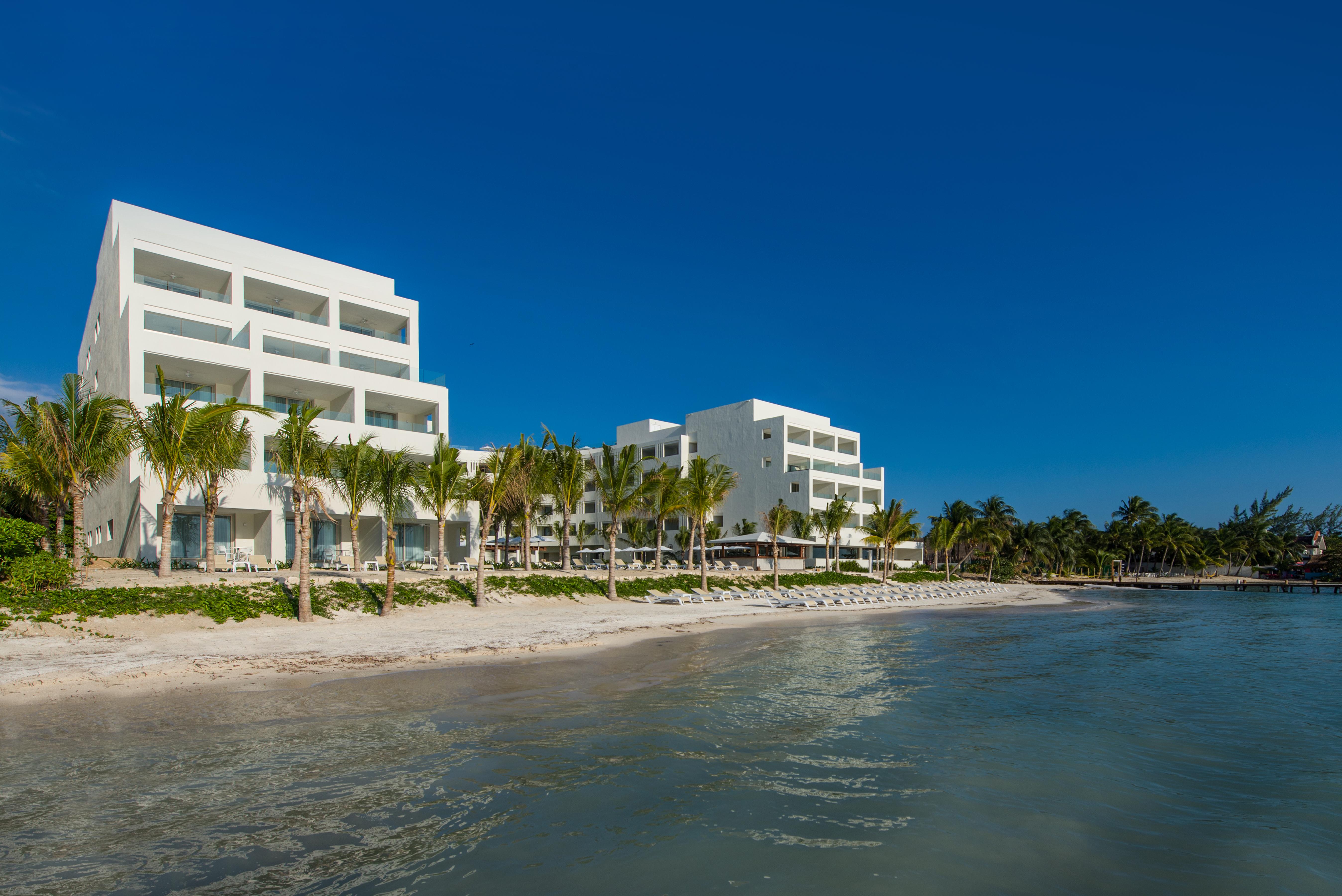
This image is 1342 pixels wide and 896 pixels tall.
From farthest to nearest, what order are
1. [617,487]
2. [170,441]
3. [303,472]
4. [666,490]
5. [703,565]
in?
[666,490]
[703,565]
[617,487]
[170,441]
[303,472]

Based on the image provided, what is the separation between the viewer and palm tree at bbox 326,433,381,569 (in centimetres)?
2536

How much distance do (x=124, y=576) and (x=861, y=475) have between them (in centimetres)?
5728

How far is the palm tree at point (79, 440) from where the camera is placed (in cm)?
2225

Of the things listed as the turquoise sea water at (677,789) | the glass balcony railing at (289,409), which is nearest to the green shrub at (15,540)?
the turquoise sea water at (677,789)

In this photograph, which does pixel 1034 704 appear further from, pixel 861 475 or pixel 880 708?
pixel 861 475

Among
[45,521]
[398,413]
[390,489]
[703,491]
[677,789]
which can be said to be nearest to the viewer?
[677,789]

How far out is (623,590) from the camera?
3397cm

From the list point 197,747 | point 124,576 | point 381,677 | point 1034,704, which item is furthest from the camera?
point 124,576

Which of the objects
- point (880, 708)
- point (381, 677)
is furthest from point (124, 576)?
point (880, 708)

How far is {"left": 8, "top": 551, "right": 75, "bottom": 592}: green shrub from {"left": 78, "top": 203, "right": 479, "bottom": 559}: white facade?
10.5 m

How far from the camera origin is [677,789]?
8.51 meters

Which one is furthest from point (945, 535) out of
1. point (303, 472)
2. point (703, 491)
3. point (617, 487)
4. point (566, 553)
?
point (303, 472)

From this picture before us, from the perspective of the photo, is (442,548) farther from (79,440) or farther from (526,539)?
(79,440)

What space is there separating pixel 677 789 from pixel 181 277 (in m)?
36.9
